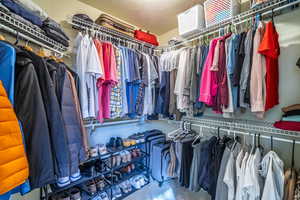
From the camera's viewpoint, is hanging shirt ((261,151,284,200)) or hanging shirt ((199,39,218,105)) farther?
hanging shirt ((199,39,218,105))

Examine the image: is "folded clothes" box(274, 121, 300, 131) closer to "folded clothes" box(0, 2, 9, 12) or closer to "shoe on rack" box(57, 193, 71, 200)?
"folded clothes" box(0, 2, 9, 12)

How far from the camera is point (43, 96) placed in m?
0.73

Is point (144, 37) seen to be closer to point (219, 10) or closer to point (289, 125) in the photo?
point (219, 10)

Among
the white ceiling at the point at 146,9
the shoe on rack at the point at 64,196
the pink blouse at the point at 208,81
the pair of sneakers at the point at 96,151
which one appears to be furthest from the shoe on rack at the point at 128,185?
the white ceiling at the point at 146,9

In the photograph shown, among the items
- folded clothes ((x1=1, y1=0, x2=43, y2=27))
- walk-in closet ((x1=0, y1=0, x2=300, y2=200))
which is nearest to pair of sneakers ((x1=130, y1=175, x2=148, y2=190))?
walk-in closet ((x1=0, y1=0, x2=300, y2=200))

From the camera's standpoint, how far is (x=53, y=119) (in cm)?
74

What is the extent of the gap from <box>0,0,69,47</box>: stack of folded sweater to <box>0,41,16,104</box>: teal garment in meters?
0.31

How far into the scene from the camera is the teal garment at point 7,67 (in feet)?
1.83

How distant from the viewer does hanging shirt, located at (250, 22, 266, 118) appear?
103 cm

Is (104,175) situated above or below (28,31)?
below

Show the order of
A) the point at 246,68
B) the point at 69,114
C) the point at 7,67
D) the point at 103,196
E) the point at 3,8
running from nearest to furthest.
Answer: the point at 7,67, the point at 3,8, the point at 69,114, the point at 246,68, the point at 103,196

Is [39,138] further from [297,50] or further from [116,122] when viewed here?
[297,50]

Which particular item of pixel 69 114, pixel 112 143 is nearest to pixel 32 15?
pixel 69 114

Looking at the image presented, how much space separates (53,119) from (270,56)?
154cm
